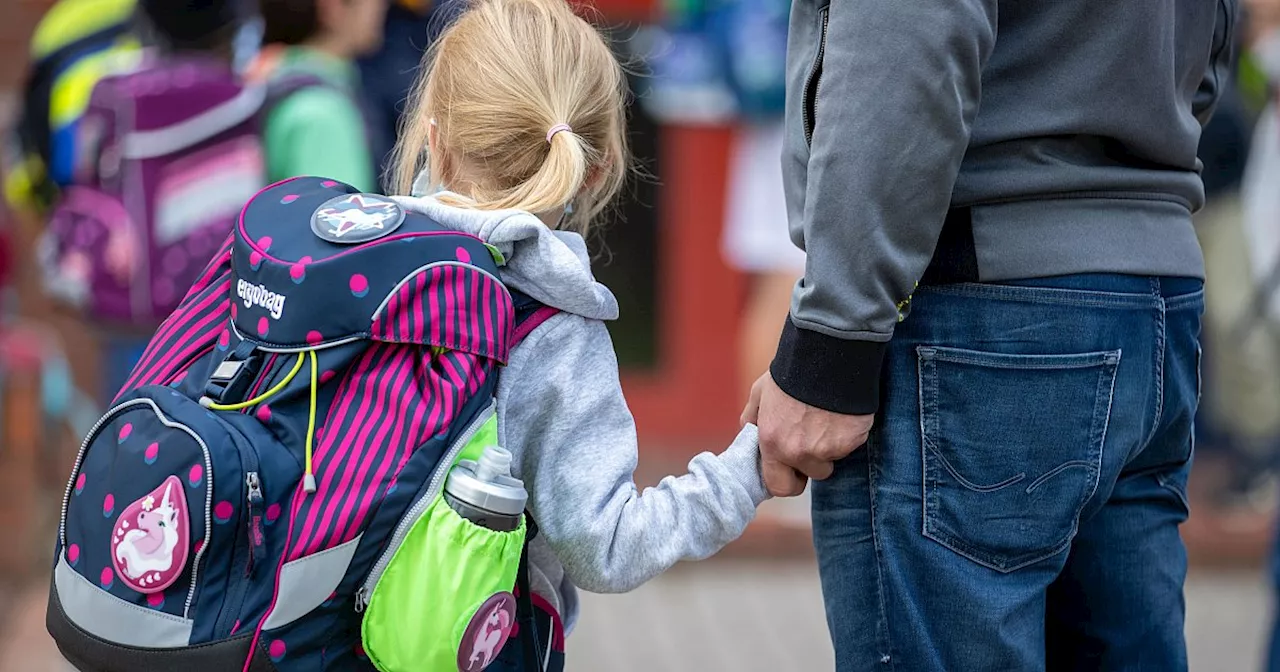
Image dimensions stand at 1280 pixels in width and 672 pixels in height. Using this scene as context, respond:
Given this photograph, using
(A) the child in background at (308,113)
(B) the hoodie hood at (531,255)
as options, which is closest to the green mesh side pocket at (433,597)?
(B) the hoodie hood at (531,255)

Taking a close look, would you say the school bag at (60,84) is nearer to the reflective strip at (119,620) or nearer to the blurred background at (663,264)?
the blurred background at (663,264)

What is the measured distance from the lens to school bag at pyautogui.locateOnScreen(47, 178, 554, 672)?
1.75 meters

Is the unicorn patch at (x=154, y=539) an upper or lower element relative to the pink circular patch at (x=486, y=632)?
upper

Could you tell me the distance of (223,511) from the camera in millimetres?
1729

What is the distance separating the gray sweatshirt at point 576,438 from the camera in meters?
1.97

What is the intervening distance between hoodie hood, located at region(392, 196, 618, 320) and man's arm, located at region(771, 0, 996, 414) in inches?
11.3

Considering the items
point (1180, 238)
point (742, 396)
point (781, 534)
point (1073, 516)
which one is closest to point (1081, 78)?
point (1180, 238)

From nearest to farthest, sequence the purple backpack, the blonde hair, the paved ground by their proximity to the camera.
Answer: the blonde hair < the purple backpack < the paved ground

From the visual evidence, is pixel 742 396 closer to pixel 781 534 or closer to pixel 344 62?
pixel 781 534

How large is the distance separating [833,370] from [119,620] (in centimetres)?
92

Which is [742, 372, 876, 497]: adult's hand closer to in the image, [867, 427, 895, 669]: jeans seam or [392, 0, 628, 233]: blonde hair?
[867, 427, 895, 669]: jeans seam

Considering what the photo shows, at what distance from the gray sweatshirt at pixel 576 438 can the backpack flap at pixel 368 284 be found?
0.26 ft

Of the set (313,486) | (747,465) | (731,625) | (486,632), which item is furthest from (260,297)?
(731,625)

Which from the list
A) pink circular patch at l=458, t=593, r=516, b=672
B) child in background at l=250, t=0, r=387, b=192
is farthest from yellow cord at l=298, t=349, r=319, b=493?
child in background at l=250, t=0, r=387, b=192
